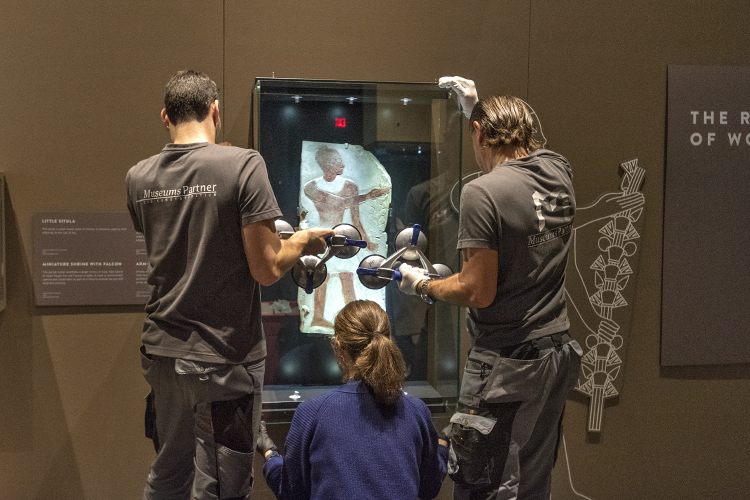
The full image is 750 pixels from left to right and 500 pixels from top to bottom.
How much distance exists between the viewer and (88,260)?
269 centimetres

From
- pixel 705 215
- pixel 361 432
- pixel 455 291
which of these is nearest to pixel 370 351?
pixel 361 432

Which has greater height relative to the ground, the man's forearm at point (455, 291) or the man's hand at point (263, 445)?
the man's forearm at point (455, 291)

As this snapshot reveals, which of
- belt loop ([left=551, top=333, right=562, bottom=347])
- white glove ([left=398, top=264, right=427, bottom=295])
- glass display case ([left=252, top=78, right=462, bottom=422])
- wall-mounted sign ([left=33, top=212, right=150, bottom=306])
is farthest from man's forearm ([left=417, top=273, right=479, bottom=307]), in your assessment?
wall-mounted sign ([left=33, top=212, right=150, bottom=306])

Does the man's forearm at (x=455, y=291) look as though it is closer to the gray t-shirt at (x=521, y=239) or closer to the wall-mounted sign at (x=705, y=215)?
the gray t-shirt at (x=521, y=239)

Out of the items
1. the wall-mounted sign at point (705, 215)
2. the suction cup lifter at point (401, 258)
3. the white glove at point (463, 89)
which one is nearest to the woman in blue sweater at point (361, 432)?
the suction cup lifter at point (401, 258)

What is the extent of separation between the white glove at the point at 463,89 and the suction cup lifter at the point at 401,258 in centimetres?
53

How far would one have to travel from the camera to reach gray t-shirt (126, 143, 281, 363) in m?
1.92

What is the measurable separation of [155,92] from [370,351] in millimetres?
1588

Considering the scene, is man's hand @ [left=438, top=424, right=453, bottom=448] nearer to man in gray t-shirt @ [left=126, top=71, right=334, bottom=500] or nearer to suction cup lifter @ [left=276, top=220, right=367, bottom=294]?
man in gray t-shirt @ [left=126, top=71, right=334, bottom=500]

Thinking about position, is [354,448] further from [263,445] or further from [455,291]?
[455,291]

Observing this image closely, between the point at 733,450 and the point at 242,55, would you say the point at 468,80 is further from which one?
the point at 733,450

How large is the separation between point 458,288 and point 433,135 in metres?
0.87

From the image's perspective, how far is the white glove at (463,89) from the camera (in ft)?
8.56

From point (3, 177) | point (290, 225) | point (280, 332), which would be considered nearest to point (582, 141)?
point (290, 225)
